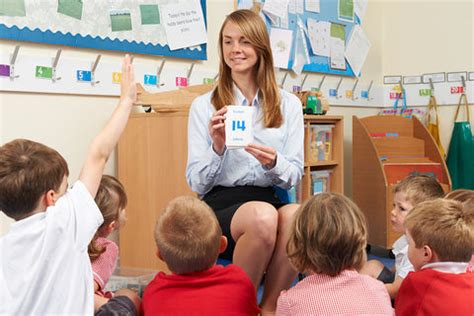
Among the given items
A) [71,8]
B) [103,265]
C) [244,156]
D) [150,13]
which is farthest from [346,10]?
[103,265]

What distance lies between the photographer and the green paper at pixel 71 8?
8.75ft

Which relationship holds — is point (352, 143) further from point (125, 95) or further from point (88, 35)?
point (125, 95)

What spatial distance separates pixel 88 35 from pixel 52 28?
7.4 inches

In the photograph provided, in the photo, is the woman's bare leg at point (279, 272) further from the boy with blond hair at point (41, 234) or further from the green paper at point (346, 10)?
the green paper at point (346, 10)

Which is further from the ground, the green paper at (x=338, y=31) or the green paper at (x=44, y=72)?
the green paper at (x=338, y=31)

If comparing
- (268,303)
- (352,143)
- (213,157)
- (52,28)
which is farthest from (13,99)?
(352,143)

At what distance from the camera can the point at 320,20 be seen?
418 centimetres

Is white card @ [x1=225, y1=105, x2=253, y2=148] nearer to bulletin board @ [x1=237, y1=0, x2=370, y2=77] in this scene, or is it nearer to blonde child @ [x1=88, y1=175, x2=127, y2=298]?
blonde child @ [x1=88, y1=175, x2=127, y2=298]

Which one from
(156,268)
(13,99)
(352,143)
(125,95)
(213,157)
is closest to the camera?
(125,95)

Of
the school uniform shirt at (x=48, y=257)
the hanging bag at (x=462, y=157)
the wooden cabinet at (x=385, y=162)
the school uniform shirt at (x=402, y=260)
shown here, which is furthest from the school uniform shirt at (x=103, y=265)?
the hanging bag at (x=462, y=157)

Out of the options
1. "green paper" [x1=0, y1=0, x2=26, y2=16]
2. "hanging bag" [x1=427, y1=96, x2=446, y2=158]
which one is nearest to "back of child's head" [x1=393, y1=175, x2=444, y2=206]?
"green paper" [x1=0, y1=0, x2=26, y2=16]

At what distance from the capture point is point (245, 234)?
2053mm

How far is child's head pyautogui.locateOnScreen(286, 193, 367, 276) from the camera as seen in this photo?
1.57m

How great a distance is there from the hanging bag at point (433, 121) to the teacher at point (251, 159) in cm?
235
